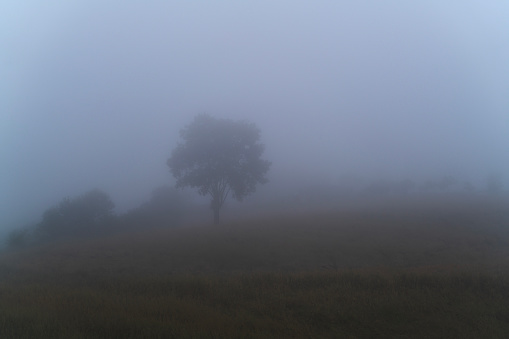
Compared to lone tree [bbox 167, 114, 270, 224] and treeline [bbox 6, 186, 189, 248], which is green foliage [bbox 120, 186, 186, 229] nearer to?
treeline [bbox 6, 186, 189, 248]

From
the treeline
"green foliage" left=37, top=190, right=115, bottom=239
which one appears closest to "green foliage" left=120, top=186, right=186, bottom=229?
the treeline

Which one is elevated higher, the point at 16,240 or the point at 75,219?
the point at 75,219

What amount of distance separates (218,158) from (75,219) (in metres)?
21.5

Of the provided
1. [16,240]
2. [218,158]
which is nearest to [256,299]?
[218,158]

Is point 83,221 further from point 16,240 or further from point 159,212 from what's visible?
point 159,212

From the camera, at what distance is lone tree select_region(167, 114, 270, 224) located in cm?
3262

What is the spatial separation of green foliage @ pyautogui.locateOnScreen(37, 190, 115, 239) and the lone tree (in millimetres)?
14951

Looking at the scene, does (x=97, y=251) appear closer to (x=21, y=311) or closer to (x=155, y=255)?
(x=155, y=255)

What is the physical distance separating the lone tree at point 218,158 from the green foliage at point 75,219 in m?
15.0

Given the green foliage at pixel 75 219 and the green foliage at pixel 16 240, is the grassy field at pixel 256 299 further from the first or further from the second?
the green foliage at pixel 75 219

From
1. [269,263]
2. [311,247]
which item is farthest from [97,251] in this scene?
[311,247]

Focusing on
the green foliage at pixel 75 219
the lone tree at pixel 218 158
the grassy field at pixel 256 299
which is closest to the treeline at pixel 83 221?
the green foliage at pixel 75 219

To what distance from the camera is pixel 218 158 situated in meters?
32.7

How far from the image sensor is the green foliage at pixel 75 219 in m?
39.8
